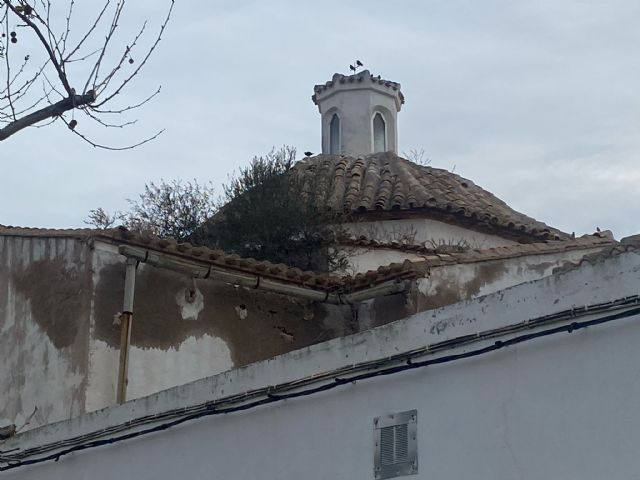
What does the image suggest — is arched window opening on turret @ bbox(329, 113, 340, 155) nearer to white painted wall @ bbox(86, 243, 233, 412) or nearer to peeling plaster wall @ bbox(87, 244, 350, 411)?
peeling plaster wall @ bbox(87, 244, 350, 411)

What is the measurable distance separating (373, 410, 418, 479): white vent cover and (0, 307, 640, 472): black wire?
0.94 feet

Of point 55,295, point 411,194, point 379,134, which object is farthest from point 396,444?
point 379,134

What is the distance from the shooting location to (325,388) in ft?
25.0

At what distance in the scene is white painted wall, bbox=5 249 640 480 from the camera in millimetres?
6113

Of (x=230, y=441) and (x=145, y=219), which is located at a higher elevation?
(x=145, y=219)

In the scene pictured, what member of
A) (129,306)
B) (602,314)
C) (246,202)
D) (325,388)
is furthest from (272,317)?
(602,314)

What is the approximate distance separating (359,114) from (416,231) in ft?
16.9

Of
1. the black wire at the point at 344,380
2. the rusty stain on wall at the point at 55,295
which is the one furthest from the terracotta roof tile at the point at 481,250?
the black wire at the point at 344,380

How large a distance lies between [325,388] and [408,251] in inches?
353

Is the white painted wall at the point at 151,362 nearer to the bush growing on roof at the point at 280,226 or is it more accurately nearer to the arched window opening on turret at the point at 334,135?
the bush growing on roof at the point at 280,226

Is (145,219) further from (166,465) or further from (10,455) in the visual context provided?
(166,465)

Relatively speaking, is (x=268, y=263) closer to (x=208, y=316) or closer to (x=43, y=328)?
(x=208, y=316)

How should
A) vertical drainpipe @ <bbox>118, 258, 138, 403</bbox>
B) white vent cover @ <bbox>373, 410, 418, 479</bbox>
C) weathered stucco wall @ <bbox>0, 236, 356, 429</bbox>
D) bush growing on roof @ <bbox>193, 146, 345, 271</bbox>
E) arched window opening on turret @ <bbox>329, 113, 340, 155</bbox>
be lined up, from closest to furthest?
white vent cover @ <bbox>373, 410, 418, 479</bbox> < vertical drainpipe @ <bbox>118, 258, 138, 403</bbox> < weathered stucco wall @ <bbox>0, 236, 356, 429</bbox> < bush growing on roof @ <bbox>193, 146, 345, 271</bbox> < arched window opening on turret @ <bbox>329, 113, 340, 155</bbox>

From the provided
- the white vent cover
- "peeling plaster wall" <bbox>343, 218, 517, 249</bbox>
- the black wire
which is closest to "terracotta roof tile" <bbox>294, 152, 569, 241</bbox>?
"peeling plaster wall" <bbox>343, 218, 517, 249</bbox>
